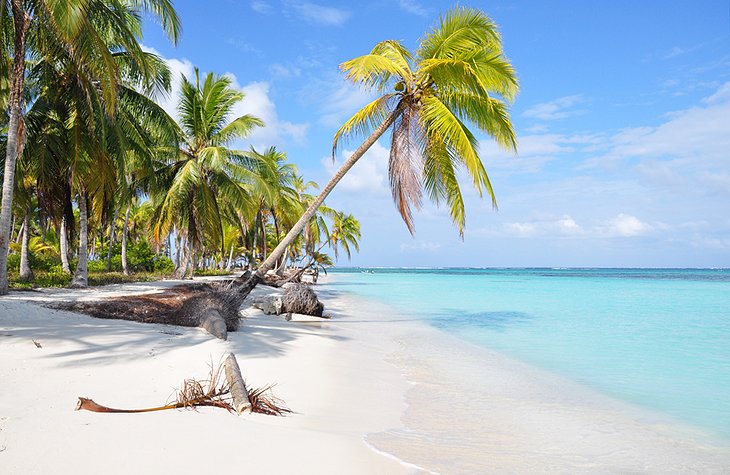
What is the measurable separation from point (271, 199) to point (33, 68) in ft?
27.4

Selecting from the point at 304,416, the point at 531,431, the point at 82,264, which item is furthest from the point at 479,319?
the point at 82,264

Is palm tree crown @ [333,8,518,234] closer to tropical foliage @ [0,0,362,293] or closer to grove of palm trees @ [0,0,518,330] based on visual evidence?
grove of palm trees @ [0,0,518,330]

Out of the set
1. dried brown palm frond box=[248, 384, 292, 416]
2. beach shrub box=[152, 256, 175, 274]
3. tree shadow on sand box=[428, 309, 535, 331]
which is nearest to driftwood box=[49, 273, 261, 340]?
dried brown palm frond box=[248, 384, 292, 416]

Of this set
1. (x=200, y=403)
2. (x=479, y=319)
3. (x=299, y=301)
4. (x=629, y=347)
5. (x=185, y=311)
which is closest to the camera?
(x=200, y=403)

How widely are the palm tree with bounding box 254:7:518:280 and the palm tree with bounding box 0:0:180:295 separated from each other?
194 inches

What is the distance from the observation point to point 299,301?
1267 cm

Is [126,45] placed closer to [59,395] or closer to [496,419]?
[59,395]

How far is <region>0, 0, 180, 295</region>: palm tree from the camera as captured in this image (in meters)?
8.40

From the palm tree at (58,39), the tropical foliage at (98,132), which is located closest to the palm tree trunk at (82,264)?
the tropical foliage at (98,132)

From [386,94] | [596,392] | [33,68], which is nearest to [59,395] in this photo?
[596,392]

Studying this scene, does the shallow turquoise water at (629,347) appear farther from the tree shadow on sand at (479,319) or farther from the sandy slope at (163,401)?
the sandy slope at (163,401)

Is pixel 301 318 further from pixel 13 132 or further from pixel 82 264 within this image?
pixel 13 132

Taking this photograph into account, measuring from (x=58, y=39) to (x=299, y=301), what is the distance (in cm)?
837

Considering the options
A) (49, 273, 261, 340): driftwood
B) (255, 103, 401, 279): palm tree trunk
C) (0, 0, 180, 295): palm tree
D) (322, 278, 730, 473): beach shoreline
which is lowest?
(322, 278, 730, 473): beach shoreline
